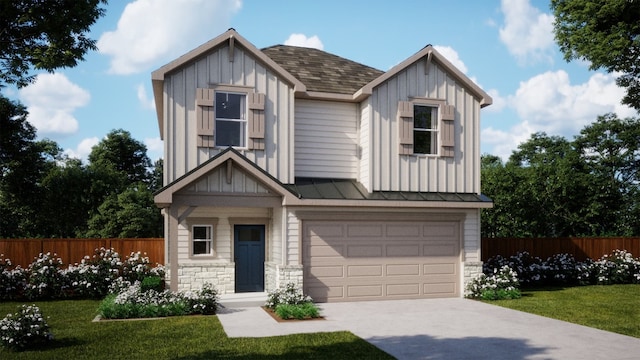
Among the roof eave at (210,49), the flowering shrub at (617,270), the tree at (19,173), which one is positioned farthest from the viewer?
the tree at (19,173)

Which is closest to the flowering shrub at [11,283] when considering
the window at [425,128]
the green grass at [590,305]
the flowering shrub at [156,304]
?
the flowering shrub at [156,304]

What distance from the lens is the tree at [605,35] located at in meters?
20.0

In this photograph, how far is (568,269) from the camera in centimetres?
1891

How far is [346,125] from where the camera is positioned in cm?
1592

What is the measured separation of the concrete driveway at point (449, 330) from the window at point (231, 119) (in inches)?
174

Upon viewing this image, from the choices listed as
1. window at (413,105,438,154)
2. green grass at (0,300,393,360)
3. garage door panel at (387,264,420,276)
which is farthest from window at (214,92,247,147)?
garage door panel at (387,264,420,276)

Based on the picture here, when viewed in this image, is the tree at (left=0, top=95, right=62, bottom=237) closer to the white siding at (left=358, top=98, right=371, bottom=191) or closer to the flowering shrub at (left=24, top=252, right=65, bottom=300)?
the flowering shrub at (left=24, top=252, right=65, bottom=300)

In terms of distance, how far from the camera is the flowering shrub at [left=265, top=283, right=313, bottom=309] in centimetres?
1290

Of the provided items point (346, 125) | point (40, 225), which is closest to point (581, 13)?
point (346, 125)

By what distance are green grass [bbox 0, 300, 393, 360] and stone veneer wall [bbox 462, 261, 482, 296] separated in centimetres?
630

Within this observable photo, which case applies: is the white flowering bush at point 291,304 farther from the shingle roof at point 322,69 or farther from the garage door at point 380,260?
the shingle roof at point 322,69

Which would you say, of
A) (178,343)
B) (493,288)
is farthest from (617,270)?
(178,343)

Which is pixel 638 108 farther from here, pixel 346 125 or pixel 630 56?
pixel 346 125

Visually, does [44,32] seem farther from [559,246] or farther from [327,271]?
[559,246]
